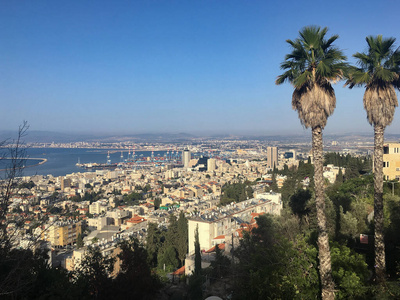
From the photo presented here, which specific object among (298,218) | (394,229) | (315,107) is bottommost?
(298,218)

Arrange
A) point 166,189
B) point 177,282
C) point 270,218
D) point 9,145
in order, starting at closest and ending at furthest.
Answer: point 9,145
point 270,218
point 177,282
point 166,189

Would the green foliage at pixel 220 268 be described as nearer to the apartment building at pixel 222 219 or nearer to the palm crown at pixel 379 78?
the apartment building at pixel 222 219

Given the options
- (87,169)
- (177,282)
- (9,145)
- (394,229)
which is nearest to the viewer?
(9,145)

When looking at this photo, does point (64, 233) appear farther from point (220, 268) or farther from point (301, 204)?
point (301, 204)

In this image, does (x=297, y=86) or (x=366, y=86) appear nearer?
Result: (x=297, y=86)

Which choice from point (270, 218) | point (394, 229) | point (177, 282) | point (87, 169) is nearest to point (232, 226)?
point (177, 282)

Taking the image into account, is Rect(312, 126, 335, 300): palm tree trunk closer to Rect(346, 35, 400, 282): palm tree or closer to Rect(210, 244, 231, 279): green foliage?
Rect(346, 35, 400, 282): palm tree

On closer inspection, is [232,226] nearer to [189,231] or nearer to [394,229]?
[189,231]

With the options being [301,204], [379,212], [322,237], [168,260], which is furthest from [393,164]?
[322,237]
